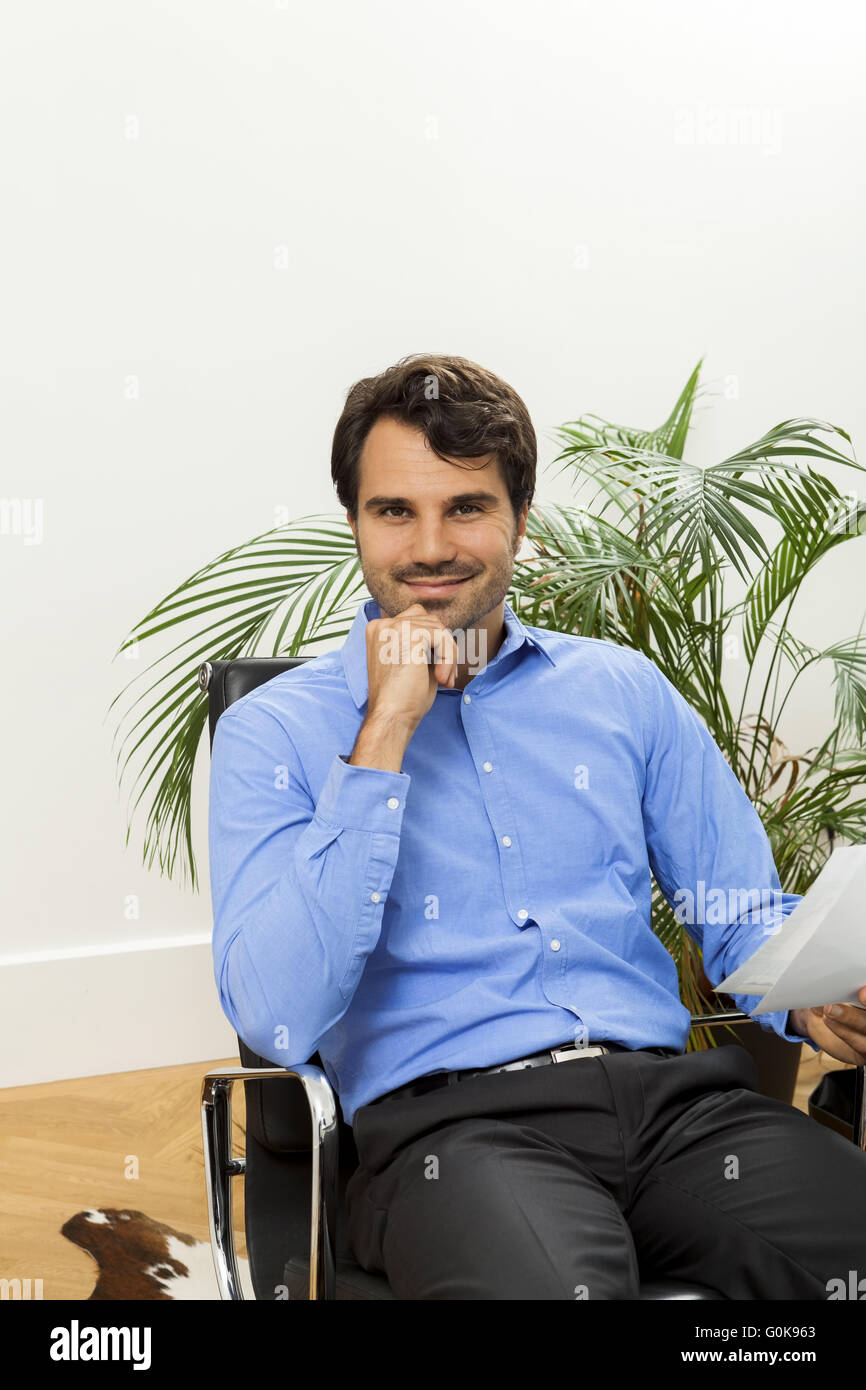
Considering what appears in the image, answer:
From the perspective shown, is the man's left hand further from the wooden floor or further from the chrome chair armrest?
the wooden floor

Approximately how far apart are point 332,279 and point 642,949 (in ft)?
7.79

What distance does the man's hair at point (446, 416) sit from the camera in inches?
58.9

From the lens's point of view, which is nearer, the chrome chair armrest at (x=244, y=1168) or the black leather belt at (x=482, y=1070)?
the chrome chair armrest at (x=244, y=1168)

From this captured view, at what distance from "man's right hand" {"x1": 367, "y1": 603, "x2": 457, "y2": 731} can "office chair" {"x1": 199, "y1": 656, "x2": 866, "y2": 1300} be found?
15.4 inches

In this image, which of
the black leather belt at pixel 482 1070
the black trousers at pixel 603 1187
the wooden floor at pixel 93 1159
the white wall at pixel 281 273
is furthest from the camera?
the white wall at pixel 281 273

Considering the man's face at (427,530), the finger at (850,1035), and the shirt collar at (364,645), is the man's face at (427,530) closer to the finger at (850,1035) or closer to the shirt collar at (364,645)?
the shirt collar at (364,645)

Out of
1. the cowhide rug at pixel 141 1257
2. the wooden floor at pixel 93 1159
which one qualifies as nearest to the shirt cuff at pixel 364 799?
the cowhide rug at pixel 141 1257

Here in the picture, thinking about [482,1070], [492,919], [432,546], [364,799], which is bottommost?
[482,1070]

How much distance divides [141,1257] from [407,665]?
4.66 ft

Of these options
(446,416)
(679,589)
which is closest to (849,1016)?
(446,416)

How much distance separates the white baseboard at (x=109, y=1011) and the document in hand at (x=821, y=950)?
87.8 inches

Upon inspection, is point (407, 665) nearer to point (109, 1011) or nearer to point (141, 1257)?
point (141, 1257)

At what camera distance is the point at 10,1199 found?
8.10 feet

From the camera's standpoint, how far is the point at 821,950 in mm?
1136
